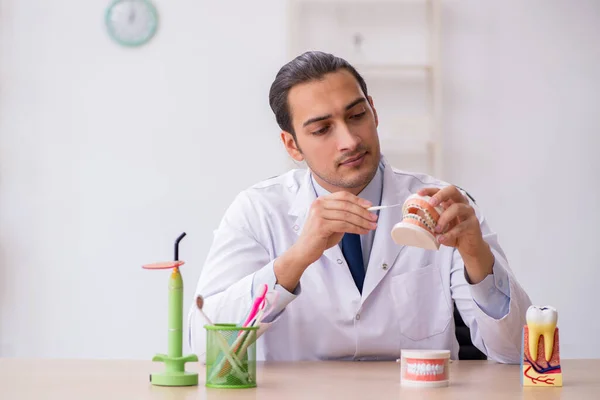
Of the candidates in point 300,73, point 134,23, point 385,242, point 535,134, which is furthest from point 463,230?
point 134,23

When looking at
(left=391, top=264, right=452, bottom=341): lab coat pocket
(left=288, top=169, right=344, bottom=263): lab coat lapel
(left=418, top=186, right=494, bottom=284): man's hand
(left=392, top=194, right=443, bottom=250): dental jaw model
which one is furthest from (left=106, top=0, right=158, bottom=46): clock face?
(left=392, top=194, right=443, bottom=250): dental jaw model

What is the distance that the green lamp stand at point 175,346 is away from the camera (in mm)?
1229

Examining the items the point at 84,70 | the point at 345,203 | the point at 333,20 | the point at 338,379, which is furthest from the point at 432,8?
the point at 338,379

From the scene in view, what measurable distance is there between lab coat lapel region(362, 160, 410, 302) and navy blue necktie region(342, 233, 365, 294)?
1.3 inches

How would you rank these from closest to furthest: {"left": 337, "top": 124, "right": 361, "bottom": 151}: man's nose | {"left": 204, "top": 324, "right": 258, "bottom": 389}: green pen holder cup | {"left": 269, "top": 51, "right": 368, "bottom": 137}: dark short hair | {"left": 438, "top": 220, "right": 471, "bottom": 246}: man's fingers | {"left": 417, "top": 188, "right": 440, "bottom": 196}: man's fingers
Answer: {"left": 204, "top": 324, "right": 258, "bottom": 389}: green pen holder cup
{"left": 417, "top": 188, "right": 440, "bottom": 196}: man's fingers
{"left": 438, "top": 220, "right": 471, "bottom": 246}: man's fingers
{"left": 337, "top": 124, "right": 361, "bottom": 151}: man's nose
{"left": 269, "top": 51, "right": 368, "bottom": 137}: dark short hair

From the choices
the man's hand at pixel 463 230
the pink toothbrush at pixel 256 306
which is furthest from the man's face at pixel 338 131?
the pink toothbrush at pixel 256 306

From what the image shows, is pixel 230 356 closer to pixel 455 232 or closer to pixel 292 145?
pixel 455 232

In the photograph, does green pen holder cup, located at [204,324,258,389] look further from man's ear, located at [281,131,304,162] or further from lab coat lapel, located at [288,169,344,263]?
man's ear, located at [281,131,304,162]

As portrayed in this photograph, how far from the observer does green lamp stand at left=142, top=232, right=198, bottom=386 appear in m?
1.23

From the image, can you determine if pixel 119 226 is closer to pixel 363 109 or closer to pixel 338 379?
pixel 363 109

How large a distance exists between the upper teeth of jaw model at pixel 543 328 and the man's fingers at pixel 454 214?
0.73ft

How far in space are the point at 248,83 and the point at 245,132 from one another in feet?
0.69

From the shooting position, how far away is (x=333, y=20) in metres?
3.49

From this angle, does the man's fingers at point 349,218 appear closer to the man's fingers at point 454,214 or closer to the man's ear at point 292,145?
the man's fingers at point 454,214
